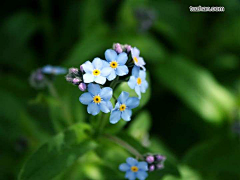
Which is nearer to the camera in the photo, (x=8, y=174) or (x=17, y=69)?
(x=8, y=174)

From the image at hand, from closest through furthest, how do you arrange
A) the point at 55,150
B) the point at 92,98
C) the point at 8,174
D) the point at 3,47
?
1. the point at 92,98
2. the point at 55,150
3. the point at 8,174
4. the point at 3,47

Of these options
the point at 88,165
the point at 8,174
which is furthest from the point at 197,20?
the point at 8,174

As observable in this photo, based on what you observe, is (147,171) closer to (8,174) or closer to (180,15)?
(8,174)

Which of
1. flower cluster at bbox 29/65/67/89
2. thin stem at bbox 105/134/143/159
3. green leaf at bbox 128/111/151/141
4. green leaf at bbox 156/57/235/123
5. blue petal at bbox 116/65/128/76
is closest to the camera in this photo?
blue petal at bbox 116/65/128/76

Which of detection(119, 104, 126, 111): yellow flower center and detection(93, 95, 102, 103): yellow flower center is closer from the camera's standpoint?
detection(93, 95, 102, 103): yellow flower center

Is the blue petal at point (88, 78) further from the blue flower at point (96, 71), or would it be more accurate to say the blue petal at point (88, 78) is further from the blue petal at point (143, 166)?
the blue petal at point (143, 166)

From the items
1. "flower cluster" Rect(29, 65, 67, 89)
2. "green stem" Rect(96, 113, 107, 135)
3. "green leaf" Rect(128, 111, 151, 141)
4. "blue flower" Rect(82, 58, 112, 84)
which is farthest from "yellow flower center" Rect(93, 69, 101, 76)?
→ "green leaf" Rect(128, 111, 151, 141)

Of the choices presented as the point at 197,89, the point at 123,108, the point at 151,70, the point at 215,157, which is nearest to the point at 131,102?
the point at 123,108

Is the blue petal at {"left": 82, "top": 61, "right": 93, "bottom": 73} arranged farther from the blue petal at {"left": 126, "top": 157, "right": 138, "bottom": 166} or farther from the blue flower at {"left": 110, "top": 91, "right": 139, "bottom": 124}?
the blue petal at {"left": 126, "top": 157, "right": 138, "bottom": 166}
